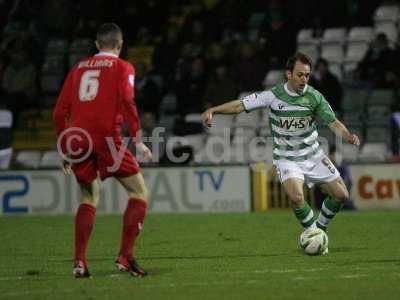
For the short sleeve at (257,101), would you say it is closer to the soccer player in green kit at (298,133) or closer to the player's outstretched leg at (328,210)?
the soccer player in green kit at (298,133)

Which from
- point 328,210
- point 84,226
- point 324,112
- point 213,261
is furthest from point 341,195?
point 84,226

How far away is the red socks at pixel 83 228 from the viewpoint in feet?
30.2

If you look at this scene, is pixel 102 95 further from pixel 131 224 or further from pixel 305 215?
pixel 305 215

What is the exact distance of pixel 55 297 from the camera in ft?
Answer: 27.0

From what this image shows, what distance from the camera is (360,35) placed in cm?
2139

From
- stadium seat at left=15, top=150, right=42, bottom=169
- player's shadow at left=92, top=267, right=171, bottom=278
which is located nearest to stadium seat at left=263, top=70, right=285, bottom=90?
stadium seat at left=15, top=150, right=42, bottom=169

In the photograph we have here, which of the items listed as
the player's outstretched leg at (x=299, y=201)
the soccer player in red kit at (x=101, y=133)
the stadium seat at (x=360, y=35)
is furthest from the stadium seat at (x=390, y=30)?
the soccer player in red kit at (x=101, y=133)

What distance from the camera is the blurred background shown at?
1961 cm

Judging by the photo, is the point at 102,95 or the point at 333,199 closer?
the point at 102,95

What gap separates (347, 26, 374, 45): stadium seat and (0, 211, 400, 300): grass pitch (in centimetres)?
577

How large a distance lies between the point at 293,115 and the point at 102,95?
9.22 ft

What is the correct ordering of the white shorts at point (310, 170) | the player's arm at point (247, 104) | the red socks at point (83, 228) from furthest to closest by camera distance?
the white shorts at point (310, 170)
the player's arm at point (247, 104)
the red socks at point (83, 228)

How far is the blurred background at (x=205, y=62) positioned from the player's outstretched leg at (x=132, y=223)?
9.18 meters

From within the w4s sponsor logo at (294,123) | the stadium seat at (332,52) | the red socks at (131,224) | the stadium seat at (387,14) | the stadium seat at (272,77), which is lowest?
the red socks at (131,224)
